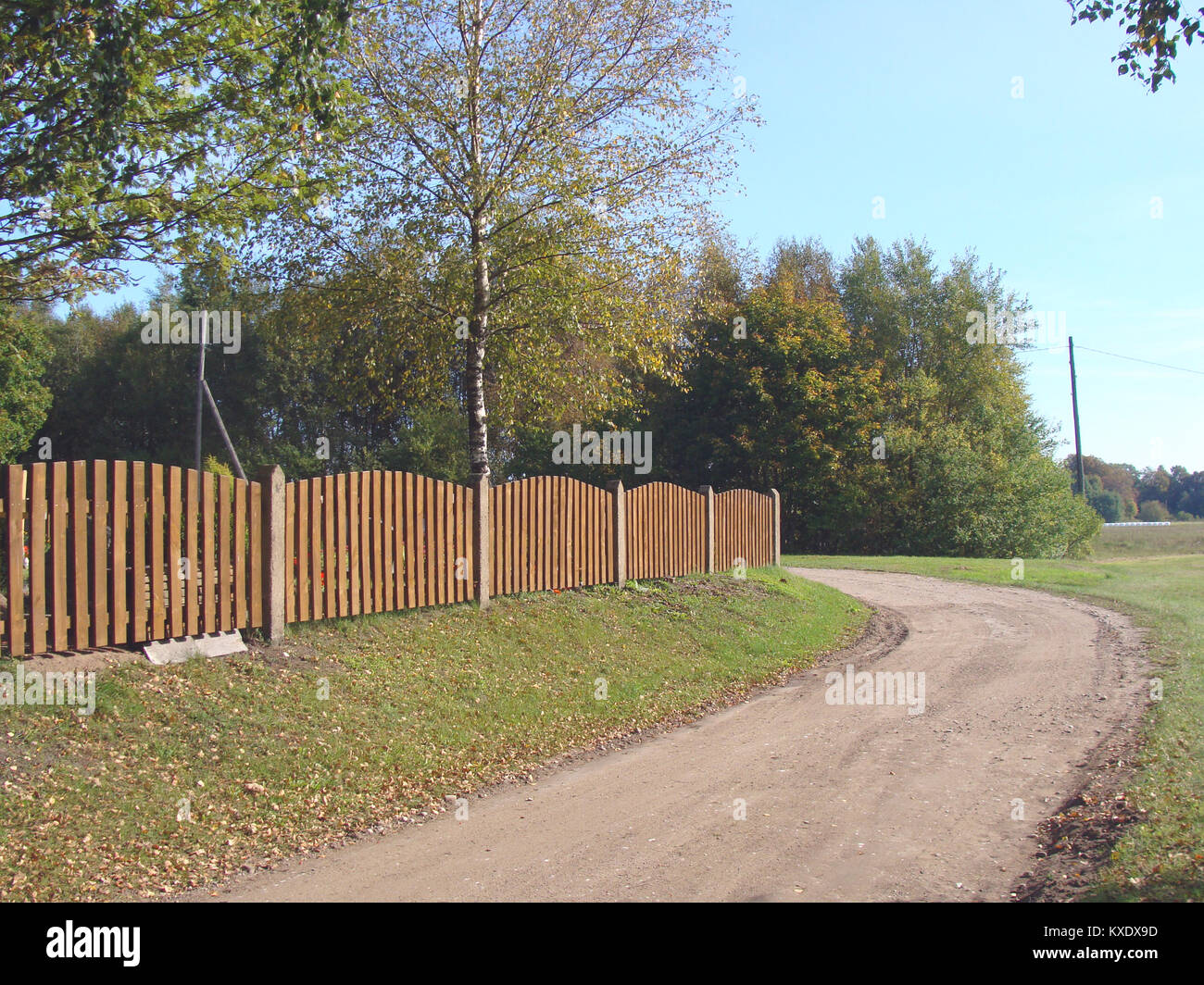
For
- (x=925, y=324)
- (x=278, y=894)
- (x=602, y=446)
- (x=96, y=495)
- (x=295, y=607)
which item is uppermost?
(x=925, y=324)

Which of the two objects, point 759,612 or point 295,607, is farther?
point 759,612

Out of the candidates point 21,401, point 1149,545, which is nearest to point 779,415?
point 1149,545

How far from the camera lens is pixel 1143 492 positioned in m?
117

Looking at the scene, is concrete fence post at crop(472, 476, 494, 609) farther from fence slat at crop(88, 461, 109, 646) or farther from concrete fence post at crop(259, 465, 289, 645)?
fence slat at crop(88, 461, 109, 646)

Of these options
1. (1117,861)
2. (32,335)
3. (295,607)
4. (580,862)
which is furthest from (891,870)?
(32,335)

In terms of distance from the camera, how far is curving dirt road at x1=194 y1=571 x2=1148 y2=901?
18.4ft

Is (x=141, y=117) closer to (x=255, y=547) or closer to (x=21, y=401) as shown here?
(x=255, y=547)

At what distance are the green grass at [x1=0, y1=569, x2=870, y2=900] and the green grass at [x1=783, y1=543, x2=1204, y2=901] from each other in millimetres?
4608

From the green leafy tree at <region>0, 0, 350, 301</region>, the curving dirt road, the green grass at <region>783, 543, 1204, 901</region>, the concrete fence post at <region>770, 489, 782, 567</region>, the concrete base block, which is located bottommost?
the curving dirt road

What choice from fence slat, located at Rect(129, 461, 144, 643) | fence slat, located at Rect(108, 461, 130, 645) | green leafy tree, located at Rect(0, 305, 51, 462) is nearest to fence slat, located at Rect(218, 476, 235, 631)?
fence slat, located at Rect(129, 461, 144, 643)

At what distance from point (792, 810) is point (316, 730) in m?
4.03
